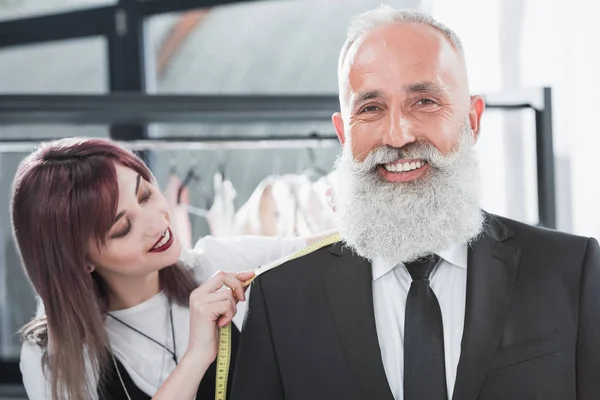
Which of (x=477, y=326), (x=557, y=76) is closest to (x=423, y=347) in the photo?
(x=477, y=326)

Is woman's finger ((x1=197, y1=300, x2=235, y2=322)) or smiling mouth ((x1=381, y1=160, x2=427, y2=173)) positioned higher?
smiling mouth ((x1=381, y1=160, x2=427, y2=173))

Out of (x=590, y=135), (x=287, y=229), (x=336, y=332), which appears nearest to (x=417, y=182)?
(x=336, y=332)

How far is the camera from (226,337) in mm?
1581

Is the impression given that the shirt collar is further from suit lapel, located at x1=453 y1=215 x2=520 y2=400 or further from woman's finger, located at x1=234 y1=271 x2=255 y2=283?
woman's finger, located at x1=234 y1=271 x2=255 y2=283

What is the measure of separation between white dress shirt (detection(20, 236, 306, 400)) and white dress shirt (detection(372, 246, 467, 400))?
0.59 meters

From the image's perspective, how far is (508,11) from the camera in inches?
99.9

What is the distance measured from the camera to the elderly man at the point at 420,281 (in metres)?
1.22

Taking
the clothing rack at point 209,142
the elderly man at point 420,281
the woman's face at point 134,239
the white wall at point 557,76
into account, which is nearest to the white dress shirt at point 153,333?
the woman's face at point 134,239

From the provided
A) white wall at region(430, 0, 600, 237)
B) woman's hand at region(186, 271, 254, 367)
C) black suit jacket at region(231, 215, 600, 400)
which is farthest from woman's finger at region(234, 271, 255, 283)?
white wall at region(430, 0, 600, 237)

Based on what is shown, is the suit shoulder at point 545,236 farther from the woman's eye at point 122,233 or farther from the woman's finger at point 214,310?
the woman's eye at point 122,233

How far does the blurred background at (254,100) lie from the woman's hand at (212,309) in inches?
28.6

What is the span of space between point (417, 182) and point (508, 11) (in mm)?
1522

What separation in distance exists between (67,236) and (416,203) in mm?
906

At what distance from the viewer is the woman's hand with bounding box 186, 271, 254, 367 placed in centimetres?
150
